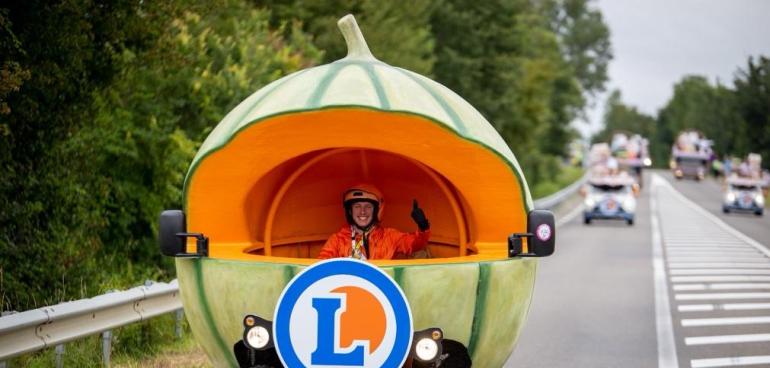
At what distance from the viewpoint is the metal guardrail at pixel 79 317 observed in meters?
7.62

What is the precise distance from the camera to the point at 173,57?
46.6ft

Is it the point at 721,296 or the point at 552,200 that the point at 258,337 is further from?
the point at 552,200

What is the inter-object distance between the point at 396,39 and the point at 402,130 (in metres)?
27.8

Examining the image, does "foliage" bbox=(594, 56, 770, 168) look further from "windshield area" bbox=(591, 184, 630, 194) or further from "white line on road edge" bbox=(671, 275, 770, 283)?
"white line on road edge" bbox=(671, 275, 770, 283)

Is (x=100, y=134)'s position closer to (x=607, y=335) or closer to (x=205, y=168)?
(x=607, y=335)

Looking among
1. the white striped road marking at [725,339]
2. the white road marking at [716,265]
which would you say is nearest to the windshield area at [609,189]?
the white road marking at [716,265]

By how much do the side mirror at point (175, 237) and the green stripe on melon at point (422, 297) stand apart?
3.2 inches

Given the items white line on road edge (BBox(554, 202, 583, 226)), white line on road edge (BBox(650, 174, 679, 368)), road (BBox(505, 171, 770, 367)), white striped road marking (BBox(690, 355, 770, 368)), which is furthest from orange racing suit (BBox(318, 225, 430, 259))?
white line on road edge (BBox(554, 202, 583, 226))

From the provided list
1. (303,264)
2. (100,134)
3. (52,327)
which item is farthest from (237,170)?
(100,134)

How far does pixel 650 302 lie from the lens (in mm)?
Result: 15914

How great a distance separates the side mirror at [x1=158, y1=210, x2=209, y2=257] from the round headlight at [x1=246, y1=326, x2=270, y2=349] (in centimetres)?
67

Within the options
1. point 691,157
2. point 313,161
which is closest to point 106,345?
point 313,161

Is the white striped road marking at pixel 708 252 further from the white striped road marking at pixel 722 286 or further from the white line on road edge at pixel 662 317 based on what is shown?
the white striped road marking at pixel 722 286

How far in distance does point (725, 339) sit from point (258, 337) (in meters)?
7.64
